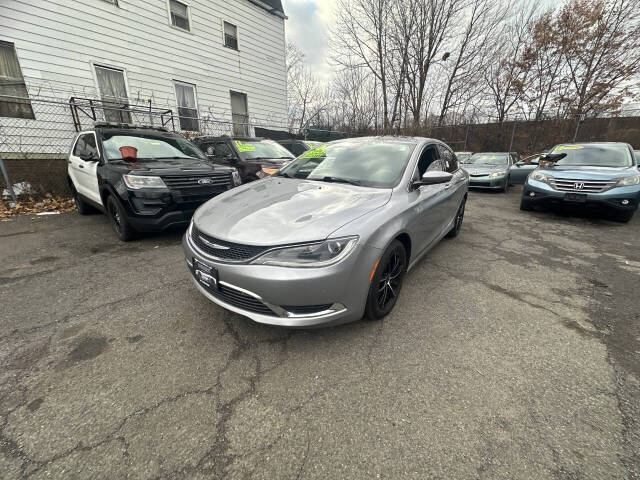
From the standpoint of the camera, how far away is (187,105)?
9867mm

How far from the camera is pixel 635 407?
1.70 meters

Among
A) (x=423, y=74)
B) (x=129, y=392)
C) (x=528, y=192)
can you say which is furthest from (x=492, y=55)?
(x=129, y=392)

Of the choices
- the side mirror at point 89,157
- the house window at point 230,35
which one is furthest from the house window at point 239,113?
the side mirror at point 89,157

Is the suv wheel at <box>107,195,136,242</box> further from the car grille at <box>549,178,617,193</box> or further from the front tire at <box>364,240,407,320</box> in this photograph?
the car grille at <box>549,178,617,193</box>

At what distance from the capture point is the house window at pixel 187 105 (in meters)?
9.62

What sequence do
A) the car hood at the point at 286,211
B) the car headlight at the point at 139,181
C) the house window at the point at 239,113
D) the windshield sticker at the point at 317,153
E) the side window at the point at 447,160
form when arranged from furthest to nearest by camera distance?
the house window at the point at 239,113
the side window at the point at 447,160
the car headlight at the point at 139,181
the windshield sticker at the point at 317,153
the car hood at the point at 286,211

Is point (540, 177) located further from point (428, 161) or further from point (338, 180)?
point (338, 180)

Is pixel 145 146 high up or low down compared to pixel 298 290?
up

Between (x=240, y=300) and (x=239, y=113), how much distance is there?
11211 mm

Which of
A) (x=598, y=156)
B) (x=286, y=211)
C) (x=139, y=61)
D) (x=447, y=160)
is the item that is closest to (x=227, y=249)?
(x=286, y=211)

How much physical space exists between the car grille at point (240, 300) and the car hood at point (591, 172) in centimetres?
659

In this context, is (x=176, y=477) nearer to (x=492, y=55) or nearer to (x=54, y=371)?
(x=54, y=371)

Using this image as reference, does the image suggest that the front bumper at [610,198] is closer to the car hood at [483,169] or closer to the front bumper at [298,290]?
the car hood at [483,169]

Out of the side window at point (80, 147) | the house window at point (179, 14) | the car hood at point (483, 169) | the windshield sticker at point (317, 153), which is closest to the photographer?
the windshield sticker at point (317, 153)
